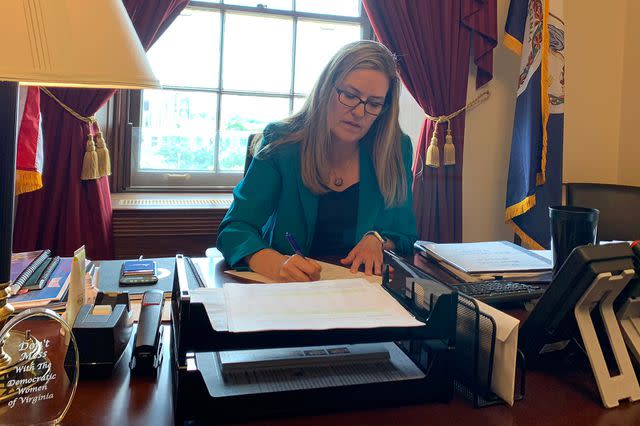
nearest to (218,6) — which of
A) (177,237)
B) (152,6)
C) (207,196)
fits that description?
(152,6)

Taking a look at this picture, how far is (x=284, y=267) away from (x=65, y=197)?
1343mm

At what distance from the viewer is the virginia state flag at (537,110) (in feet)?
7.91

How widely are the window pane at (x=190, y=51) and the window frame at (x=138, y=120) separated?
0.03 meters

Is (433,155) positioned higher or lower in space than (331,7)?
lower

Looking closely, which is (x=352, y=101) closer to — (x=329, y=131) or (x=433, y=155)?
(x=329, y=131)

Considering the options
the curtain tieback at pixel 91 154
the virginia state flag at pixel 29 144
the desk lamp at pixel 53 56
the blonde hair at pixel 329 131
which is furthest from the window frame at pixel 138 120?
the desk lamp at pixel 53 56

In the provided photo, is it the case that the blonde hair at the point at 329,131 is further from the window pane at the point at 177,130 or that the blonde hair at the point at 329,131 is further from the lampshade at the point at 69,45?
the window pane at the point at 177,130

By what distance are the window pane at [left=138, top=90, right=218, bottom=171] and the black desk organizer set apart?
193 cm

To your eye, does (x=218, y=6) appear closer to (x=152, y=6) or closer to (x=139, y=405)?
(x=152, y=6)

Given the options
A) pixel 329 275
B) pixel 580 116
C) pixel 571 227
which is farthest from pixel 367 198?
pixel 580 116

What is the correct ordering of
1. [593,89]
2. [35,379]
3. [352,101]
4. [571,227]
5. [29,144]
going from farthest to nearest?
[593,89] → [29,144] → [352,101] → [571,227] → [35,379]

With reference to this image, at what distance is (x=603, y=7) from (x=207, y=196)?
2.19 metres

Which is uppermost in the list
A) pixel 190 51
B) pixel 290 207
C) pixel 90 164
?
pixel 190 51

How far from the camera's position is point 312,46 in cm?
266
